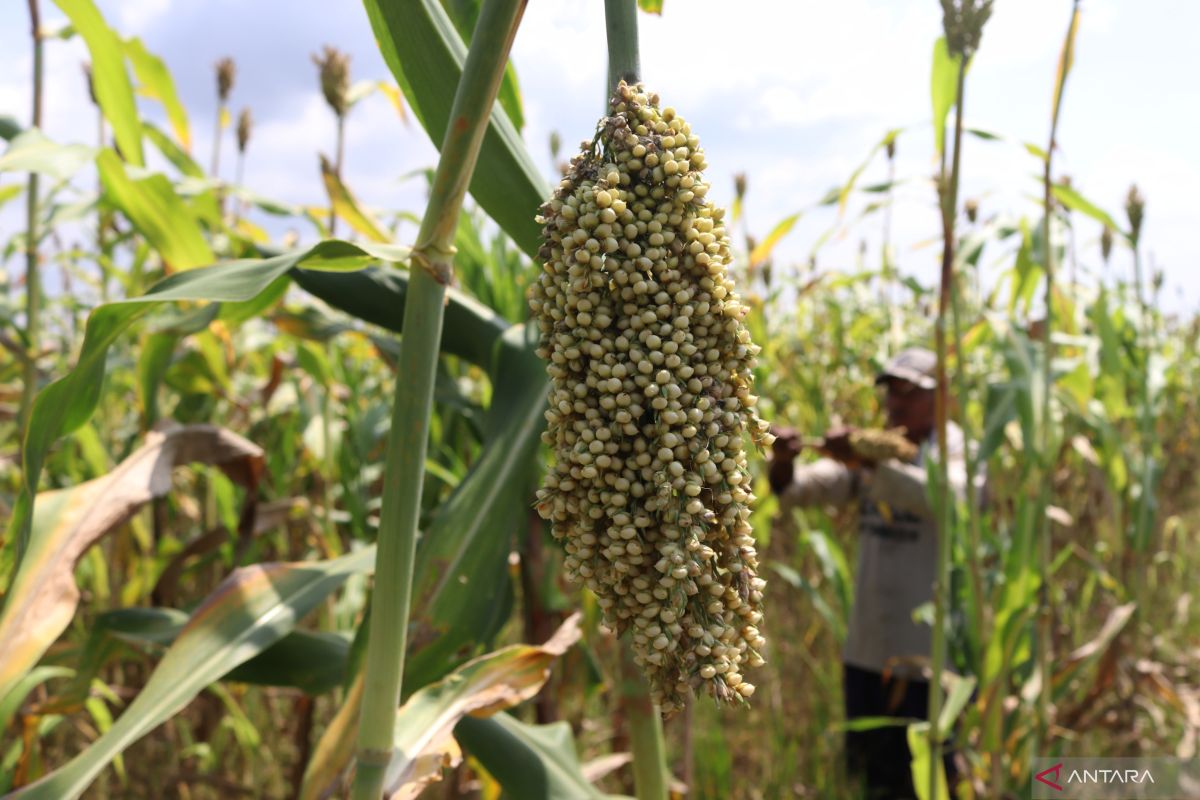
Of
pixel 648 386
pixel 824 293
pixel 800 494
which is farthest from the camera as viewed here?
pixel 824 293

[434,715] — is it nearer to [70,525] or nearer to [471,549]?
[471,549]

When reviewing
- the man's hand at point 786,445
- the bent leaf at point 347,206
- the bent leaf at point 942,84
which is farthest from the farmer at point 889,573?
the bent leaf at point 347,206

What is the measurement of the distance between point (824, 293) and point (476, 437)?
464 cm

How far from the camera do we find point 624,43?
0.76 m

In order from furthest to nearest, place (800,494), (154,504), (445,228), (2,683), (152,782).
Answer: (800,494) → (152,782) → (154,504) → (2,683) → (445,228)

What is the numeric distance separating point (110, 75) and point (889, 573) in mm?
3074

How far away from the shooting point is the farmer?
3.32 m

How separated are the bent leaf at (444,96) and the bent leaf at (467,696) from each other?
566 mm

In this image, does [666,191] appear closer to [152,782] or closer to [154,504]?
[154,504]

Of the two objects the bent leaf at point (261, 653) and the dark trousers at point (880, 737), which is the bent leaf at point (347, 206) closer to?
the bent leaf at point (261, 653)

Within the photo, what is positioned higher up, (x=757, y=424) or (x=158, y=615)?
(x=757, y=424)

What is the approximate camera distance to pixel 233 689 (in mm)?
2848

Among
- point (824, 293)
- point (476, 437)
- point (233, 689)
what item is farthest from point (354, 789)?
point (824, 293)

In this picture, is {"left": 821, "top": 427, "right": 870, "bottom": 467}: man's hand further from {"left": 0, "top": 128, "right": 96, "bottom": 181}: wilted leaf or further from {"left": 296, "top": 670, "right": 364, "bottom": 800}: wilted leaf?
{"left": 0, "top": 128, "right": 96, "bottom": 181}: wilted leaf
